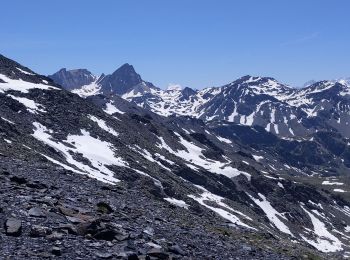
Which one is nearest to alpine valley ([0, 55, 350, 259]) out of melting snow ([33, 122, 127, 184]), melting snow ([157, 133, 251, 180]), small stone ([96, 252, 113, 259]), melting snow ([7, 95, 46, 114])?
small stone ([96, 252, 113, 259])

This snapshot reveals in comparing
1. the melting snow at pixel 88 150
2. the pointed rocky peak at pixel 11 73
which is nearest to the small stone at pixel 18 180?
the melting snow at pixel 88 150

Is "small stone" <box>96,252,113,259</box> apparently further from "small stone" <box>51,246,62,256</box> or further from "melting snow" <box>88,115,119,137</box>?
"melting snow" <box>88,115,119,137</box>

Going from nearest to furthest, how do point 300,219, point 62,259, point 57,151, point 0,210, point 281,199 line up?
point 62,259, point 0,210, point 57,151, point 300,219, point 281,199

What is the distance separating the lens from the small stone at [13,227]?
22.3m

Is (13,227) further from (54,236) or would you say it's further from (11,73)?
(11,73)

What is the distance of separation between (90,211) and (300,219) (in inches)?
4875

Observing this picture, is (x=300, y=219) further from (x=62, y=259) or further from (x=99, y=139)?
(x=62, y=259)

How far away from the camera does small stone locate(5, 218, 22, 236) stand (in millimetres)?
22328

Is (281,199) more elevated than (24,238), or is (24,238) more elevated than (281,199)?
(281,199)

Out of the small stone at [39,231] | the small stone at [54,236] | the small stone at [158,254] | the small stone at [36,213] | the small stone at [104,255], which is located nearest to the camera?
the small stone at [104,255]

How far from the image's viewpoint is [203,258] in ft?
85.8

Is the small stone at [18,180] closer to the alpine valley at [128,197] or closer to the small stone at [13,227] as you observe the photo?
the alpine valley at [128,197]

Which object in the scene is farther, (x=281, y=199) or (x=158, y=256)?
(x=281, y=199)

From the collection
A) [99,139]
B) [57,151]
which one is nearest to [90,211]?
[57,151]
